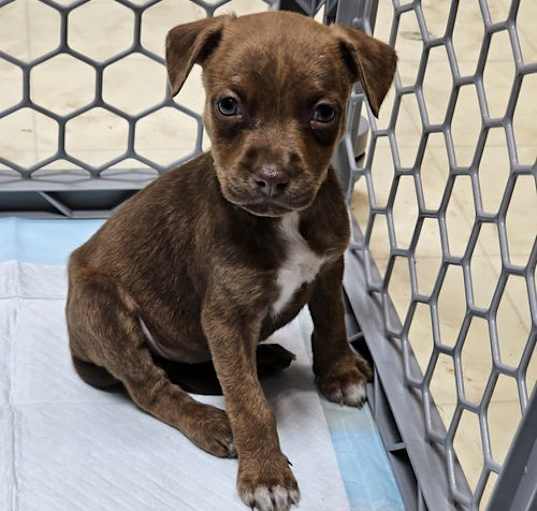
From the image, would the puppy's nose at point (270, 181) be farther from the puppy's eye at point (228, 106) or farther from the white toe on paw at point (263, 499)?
the white toe on paw at point (263, 499)

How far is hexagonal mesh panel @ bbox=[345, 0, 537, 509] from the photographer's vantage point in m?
1.79

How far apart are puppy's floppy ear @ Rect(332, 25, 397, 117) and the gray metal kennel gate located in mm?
195

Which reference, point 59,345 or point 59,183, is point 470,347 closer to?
point 59,345

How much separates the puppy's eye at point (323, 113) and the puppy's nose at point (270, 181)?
0.12 metres

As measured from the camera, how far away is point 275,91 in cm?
163

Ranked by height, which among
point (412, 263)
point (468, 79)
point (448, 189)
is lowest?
point (412, 263)

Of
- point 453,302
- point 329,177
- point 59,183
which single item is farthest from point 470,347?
point 59,183

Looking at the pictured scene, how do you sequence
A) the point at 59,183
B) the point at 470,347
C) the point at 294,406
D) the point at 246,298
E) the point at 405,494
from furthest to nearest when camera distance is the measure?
the point at 59,183 < the point at 470,347 < the point at 294,406 < the point at 405,494 < the point at 246,298

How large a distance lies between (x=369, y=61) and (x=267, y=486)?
75cm

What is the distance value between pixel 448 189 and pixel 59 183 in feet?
3.55

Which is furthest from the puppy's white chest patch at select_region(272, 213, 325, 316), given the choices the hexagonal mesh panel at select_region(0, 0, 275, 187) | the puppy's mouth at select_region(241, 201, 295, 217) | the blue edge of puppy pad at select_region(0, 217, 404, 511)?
the hexagonal mesh panel at select_region(0, 0, 275, 187)

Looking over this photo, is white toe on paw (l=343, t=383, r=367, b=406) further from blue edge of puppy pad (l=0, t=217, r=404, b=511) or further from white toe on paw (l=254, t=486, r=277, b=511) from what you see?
white toe on paw (l=254, t=486, r=277, b=511)

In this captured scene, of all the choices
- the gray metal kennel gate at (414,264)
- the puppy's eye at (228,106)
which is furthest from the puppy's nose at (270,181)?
the gray metal kennel gate at (414,264)

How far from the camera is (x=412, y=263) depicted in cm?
216
